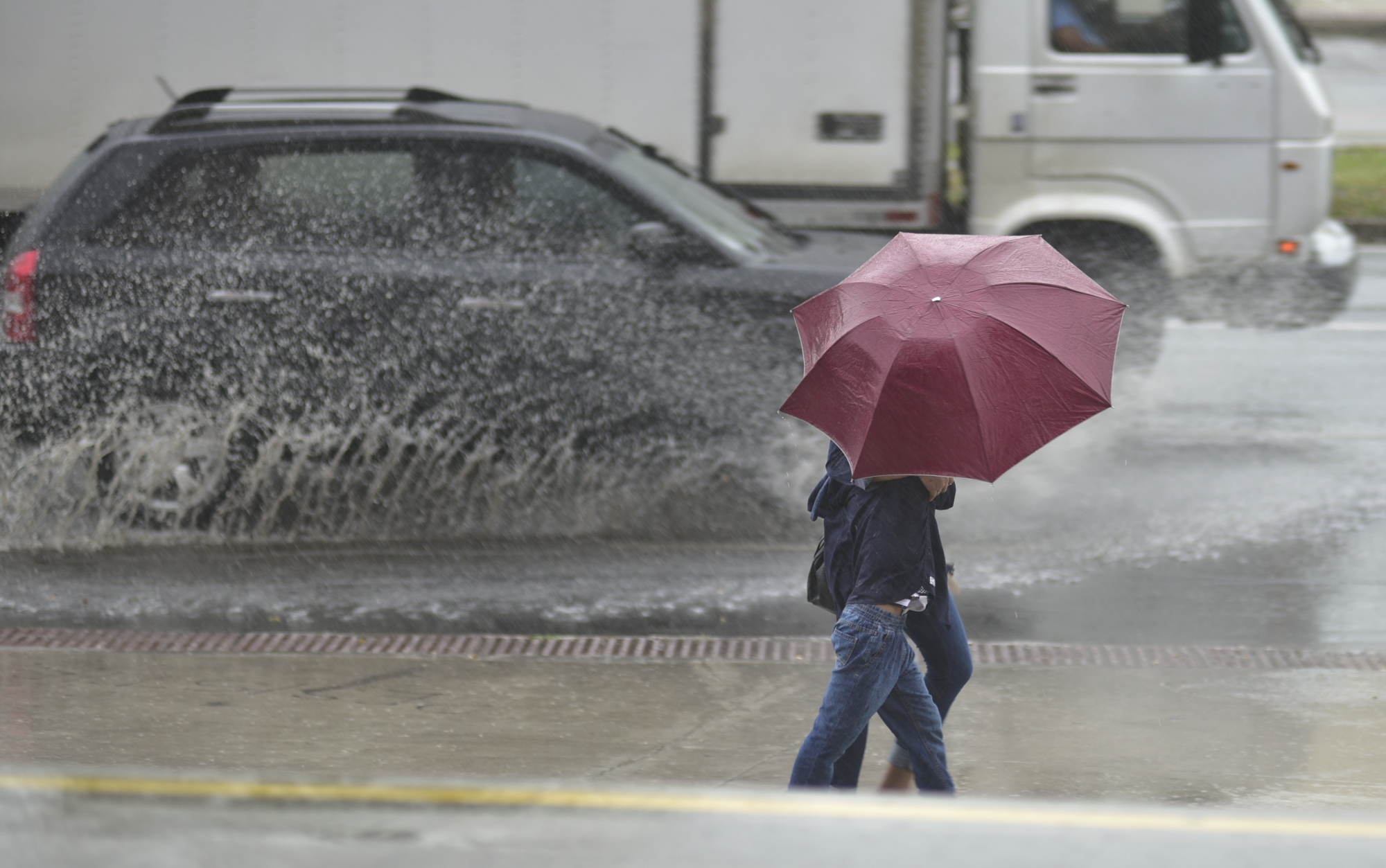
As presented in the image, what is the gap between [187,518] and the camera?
729 cm

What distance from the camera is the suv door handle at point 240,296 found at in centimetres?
705

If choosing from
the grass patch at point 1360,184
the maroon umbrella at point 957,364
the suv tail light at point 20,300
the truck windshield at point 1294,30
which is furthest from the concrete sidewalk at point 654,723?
the grass patch at point 1360,184

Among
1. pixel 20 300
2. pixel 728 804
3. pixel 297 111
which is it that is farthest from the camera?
pixel 297 111

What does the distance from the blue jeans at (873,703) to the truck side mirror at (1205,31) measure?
20.4 ft

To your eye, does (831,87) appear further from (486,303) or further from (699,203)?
(486,303)

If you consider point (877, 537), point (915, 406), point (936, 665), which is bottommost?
point (936, 665)

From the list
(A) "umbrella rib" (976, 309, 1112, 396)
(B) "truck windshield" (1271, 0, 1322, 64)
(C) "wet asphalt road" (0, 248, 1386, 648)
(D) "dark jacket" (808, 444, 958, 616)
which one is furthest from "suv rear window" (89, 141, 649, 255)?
(B) "truck windshield" (1271, 0, 1322, 64)

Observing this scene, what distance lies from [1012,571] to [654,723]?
2279 mm

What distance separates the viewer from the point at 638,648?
5.77 metres

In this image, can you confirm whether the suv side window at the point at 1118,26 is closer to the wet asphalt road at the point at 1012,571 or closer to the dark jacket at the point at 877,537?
the wet asphalt road at the point at 1012,571

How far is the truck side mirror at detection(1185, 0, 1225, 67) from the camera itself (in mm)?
8883

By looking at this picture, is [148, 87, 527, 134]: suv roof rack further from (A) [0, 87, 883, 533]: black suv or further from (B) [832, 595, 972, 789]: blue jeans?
(B) [832, 595, 972, 789]: blue jeans

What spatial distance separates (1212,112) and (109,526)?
6307 mm

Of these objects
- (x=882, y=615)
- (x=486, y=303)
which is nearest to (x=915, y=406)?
(x=882, y=615)
